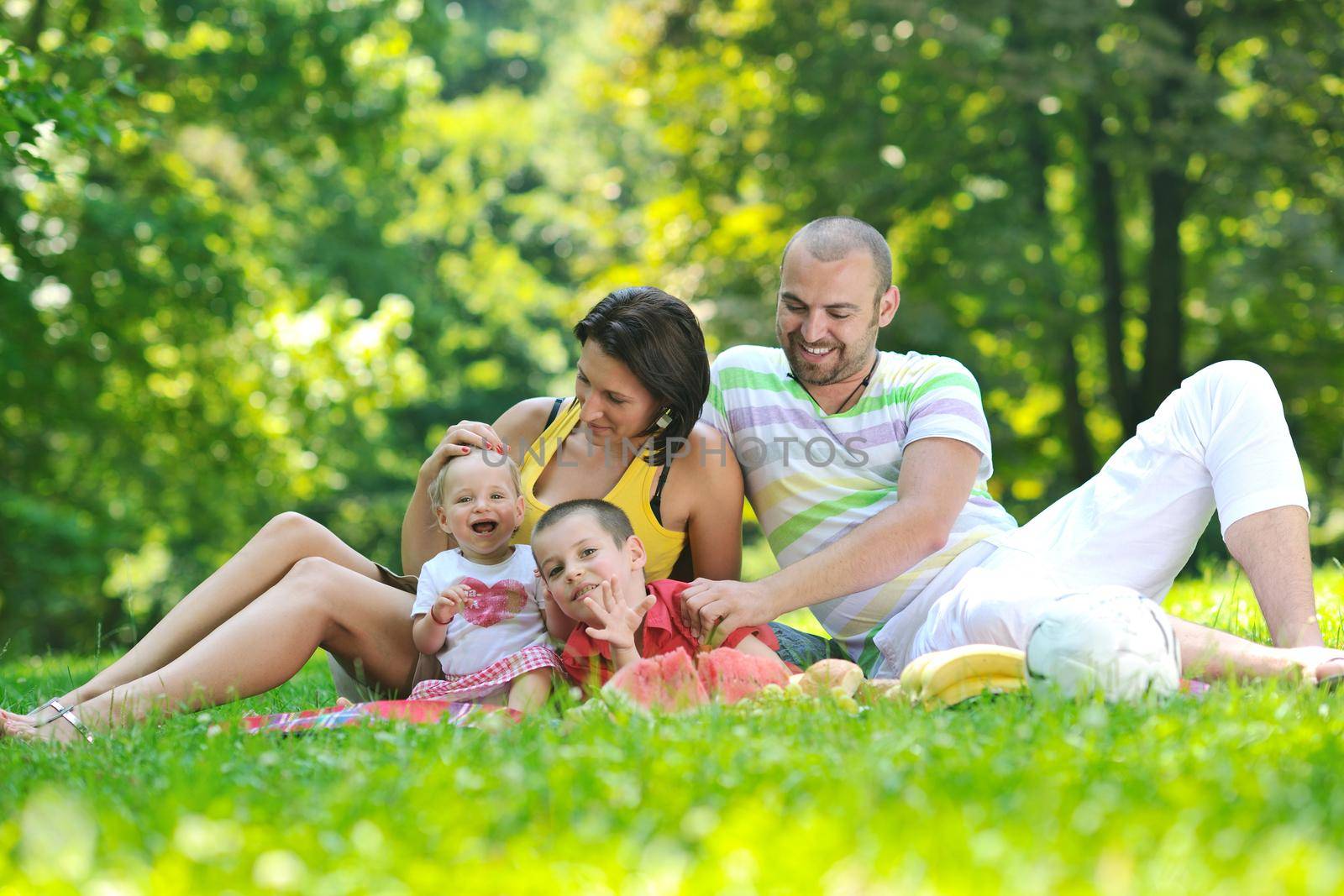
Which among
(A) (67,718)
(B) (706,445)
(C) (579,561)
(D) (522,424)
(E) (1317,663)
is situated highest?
(D) (522,424)

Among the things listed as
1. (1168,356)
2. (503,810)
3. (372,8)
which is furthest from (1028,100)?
(503,810)

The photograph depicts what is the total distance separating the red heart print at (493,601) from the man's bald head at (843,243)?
132 cm

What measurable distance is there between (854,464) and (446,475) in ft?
4.12

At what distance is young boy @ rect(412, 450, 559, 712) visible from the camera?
11.2ft

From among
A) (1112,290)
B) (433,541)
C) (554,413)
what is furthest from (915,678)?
(1112,290)

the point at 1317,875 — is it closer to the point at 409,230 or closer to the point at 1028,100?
the point at 1028,100

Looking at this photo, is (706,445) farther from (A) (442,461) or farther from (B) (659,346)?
(A) (442,461)

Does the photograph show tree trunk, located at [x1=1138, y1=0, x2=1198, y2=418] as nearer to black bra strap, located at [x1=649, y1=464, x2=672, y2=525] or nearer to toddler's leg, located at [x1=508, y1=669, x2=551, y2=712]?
black bra strap, located at [x1=649, y1=464, x2=672, y2=525]

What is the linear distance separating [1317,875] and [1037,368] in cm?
1218

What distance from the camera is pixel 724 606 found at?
3.48 meters

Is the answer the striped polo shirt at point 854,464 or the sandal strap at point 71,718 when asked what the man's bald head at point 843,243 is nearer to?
the striped polo shirt at point 854,464

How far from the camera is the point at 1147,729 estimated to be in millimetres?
2430

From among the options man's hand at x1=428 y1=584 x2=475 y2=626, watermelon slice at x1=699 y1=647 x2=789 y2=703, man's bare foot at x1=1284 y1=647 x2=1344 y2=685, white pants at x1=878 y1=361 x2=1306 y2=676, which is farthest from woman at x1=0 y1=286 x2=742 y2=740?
man's bare foot at x1=1284 y1=647 x2=1344 y2=685

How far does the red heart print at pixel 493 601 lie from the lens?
3584 millimetres
